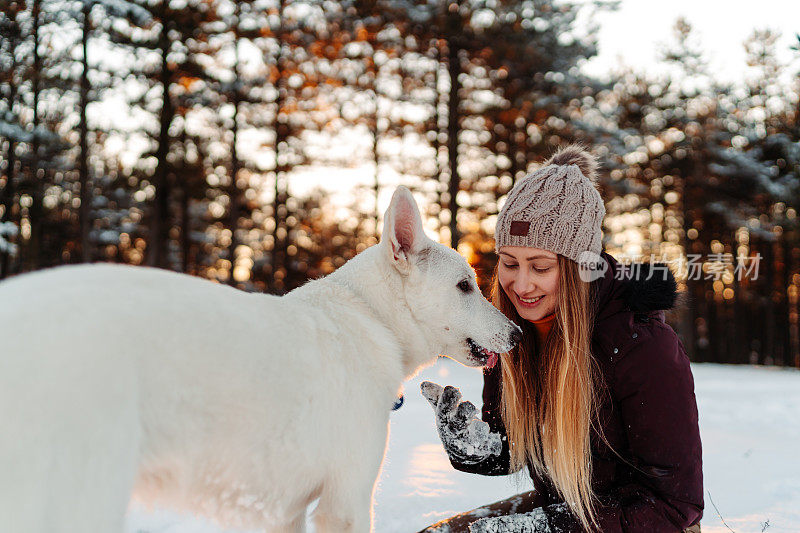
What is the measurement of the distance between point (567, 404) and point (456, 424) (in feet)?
2.28

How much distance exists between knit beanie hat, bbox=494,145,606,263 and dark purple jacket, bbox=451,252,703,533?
289 mm

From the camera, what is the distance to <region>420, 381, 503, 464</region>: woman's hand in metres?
3.51

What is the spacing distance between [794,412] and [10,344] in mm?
12122

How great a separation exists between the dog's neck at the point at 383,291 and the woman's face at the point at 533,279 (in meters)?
0.78

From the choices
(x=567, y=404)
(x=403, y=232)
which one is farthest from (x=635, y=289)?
(x=403, y=232)

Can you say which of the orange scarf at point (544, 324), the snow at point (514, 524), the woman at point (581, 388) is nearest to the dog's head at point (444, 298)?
the woman at point (581, 388)

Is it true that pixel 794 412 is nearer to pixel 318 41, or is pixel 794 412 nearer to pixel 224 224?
pixel 318 41

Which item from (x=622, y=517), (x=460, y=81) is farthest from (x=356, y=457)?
(x=460, y=81)

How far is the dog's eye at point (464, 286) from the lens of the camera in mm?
2975

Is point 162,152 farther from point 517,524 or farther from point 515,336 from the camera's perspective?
point 517,524

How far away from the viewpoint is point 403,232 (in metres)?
2.80

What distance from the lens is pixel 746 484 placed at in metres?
5.40

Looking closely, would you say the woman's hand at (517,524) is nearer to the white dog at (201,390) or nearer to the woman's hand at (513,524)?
the woman's hand at (513,524)

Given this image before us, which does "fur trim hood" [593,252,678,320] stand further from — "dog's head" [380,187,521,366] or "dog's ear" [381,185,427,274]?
"dog's ear" [381,185,427,274]
